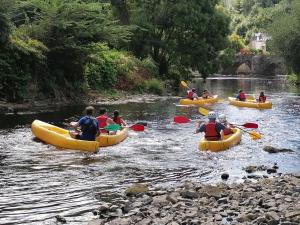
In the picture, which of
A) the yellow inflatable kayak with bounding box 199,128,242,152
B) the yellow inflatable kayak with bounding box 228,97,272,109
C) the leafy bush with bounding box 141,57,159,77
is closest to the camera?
the yellow inflatable kayak with bounding box 199,128,242,152

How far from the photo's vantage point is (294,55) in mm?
46594

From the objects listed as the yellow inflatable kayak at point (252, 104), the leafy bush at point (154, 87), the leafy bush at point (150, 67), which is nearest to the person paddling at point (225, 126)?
the yellow inflatable kayak at point (252, 104)

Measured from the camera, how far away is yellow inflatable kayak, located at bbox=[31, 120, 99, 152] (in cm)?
1503

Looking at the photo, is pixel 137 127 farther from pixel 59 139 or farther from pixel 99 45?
pixel 99 45

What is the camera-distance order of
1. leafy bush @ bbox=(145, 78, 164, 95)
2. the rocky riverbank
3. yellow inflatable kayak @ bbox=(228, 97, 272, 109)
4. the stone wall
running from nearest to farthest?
the rocky riverbank → yellow inflatable kayak @ bbox=(228, 97, 272, 109) → leafy bush @ bbox=(145, 78, 164, 95) → the stone wall

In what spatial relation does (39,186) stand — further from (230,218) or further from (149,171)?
(230,218)

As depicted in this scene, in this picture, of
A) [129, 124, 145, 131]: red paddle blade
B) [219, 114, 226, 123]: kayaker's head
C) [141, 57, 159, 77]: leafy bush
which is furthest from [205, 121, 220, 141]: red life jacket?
[141, 57, 159, 77]: leafy bush

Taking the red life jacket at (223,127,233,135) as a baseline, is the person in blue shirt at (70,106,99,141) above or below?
above

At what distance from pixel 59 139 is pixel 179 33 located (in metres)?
28.8

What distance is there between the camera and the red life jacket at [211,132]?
620 inches

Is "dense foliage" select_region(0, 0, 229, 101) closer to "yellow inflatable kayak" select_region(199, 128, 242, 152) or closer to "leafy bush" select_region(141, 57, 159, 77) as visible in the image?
"leafy bush" select_region(141, 57, 159, 77)

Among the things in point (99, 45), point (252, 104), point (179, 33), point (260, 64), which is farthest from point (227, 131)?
point (260, 64)

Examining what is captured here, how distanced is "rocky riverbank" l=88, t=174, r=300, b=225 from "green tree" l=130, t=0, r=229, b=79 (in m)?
30.9

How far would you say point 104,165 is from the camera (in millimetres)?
13289
